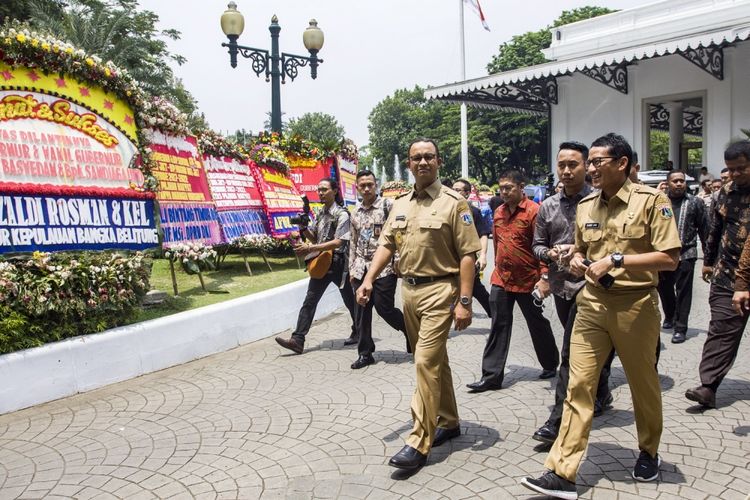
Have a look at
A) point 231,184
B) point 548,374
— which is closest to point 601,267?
point 548,374

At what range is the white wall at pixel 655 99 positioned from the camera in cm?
1523

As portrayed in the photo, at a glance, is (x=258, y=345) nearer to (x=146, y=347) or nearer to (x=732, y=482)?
(x=146, y=347)

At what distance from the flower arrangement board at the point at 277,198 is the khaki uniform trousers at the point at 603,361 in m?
7.35

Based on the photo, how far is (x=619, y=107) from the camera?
17.5 metres

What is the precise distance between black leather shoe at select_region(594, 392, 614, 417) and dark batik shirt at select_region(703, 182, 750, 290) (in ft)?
3.76

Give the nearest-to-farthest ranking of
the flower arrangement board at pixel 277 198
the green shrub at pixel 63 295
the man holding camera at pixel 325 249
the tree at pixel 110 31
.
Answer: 1. the green shrub at pixel 63 295
2. the man holding camera at pixel 325 249
3. the flower arrangement board at pixel 277 198
4. the tree at pixel 110 31

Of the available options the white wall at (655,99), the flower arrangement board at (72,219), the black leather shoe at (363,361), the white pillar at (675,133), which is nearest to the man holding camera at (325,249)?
the black leather shoe at (363,361)

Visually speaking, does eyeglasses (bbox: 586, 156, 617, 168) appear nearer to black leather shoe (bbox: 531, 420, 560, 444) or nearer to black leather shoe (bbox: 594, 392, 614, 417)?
black leather shoe (bbox: 531, 420, 560, 444)

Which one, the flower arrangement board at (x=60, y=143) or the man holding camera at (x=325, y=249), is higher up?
the flower arrangement board at (x=60, y=143)

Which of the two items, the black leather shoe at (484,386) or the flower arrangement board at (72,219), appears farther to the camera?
the flower arrangement board at (72,219)

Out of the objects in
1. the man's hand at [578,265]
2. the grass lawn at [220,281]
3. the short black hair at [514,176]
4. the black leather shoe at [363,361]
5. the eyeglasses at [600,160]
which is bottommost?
the black leather shoe at [363,361]

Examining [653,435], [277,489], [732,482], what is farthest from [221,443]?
[732,482]

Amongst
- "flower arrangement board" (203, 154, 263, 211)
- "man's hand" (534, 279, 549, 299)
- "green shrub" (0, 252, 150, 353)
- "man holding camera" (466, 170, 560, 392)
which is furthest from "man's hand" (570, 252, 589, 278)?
"flower arrangement board" (203, 154, 263, 211)

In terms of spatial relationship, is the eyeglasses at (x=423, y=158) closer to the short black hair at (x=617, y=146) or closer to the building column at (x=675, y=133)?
the short black hair at (x=617, y=146)
